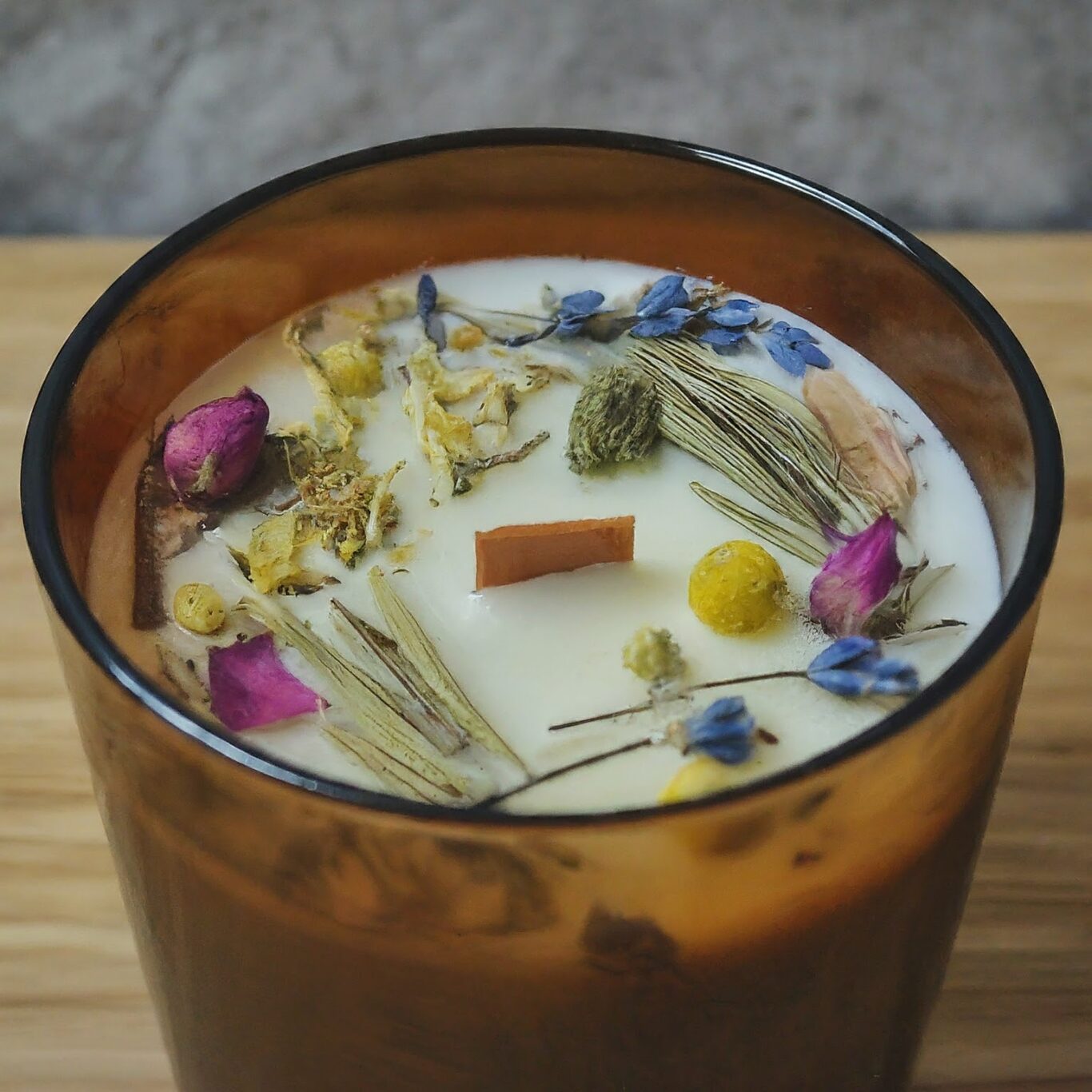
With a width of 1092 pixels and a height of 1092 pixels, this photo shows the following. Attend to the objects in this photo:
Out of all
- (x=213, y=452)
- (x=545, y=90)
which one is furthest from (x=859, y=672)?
(x=545, y=90)

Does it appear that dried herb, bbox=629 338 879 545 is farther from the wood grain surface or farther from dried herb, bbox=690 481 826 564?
the wood grain surface

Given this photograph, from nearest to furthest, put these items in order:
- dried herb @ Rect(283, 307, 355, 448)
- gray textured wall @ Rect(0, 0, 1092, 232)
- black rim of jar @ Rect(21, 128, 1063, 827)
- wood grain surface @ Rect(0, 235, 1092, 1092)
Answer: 1. black rim of jar @ Rect(21, 128, 1063, 827)
2. dried herb @ Rect(283, 307, 355, 448)
3. wood grain surface @ Rect(0, 235, 1092, 1092)
4. gray textured wall @ Rect(0, 0, 1092, 232)

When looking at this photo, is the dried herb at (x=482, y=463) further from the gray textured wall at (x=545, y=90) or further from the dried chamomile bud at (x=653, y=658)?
the gray textured wall at (x=545, y=90)

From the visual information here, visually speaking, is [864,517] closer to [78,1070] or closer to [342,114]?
[78,1070]

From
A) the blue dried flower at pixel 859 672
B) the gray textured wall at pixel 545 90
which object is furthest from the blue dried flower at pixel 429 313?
the gray textured wall at pixel 545 90

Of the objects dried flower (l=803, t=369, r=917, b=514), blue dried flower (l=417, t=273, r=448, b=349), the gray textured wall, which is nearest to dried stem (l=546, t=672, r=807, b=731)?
dried flower (l=803, t=369, r=917, b=514)

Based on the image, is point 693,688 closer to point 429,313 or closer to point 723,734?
point 723,734
